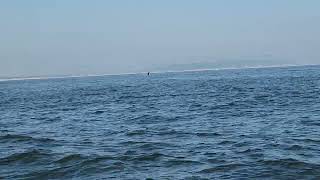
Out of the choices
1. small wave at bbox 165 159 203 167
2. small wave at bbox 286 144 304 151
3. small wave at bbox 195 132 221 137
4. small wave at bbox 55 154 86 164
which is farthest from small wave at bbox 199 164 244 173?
small wave at bbox 195 132 221 137

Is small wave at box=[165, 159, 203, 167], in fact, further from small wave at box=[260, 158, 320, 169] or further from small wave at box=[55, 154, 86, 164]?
small wave at box=[55, 154, 86, 164]

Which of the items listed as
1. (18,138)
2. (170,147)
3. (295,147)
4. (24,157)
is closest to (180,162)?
(170,147)

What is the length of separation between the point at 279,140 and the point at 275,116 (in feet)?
28.6

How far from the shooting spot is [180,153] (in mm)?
17859

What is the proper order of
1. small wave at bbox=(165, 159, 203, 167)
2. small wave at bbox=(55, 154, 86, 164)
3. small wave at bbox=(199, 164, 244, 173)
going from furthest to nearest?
small wave at bbox=(55, 154, 86, 164)
small wave at bbox=(165, 159, 203, 167)
small wave at bbox=(199, 164, 244, 173)

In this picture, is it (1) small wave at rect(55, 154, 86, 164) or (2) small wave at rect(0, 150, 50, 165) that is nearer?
(1) small wave at rect(55, 154, 86, 164)

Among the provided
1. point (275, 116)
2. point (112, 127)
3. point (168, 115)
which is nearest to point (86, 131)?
point (112, 127)

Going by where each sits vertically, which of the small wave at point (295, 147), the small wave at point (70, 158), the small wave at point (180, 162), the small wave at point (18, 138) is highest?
the small wave at point (295, 147)

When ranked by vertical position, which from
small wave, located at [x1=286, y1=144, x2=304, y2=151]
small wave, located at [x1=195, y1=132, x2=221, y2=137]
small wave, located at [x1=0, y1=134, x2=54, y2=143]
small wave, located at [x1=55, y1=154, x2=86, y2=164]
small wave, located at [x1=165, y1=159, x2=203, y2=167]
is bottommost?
small wave, located at [x1=0, y1=134, x2=54, y2=143]

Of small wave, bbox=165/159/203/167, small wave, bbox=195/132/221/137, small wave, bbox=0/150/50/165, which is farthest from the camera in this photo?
small wave, bbox=195/132/221/137

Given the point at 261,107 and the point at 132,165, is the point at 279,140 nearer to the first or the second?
the point at 132,165

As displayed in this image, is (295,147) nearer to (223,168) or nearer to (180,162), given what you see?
(223,168)

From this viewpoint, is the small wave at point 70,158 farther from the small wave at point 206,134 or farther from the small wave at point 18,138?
the small wave at point 206,134

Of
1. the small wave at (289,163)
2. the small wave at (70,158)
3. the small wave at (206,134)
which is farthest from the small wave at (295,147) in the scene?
the small wave at (70,158)
